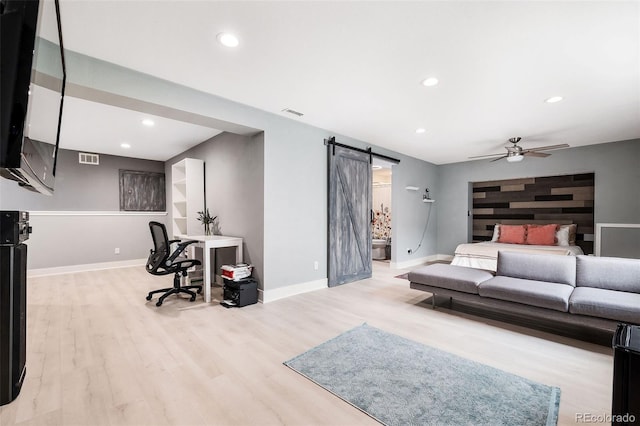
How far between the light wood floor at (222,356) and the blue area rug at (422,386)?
0.11m

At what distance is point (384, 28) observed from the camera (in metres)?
2.01

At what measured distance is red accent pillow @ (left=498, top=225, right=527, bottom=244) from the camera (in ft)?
19.2

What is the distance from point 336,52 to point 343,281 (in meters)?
3.39

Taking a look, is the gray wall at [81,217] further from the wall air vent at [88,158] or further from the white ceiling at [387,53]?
the white ceiling at [387,53]

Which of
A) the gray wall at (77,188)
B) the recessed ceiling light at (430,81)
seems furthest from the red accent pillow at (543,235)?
the gray wall at (77,188)

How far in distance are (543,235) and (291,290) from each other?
203 inches

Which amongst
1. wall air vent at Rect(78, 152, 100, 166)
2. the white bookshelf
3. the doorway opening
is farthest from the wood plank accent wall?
wall air vent at Rect(78, 152, 100, 166)

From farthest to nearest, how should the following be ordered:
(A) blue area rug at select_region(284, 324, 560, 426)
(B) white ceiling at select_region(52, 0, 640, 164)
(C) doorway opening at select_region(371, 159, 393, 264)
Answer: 1. (C) doorway opening at select_region(371, 159, 393, 264)
2. (B) white ceiling at select_region(52, 0, 640, 164)
3. (A) blue area rug at select_region(284, 324, 560, 426)

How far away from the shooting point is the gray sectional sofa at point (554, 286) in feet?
7.89

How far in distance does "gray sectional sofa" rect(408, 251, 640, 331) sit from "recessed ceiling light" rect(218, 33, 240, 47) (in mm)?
3099

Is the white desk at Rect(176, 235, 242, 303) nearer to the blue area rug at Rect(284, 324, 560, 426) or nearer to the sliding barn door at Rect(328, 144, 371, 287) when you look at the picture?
the sliding barn door at Rect(328, 144, 371, 287)

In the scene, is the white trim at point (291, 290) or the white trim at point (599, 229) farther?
the white trim at point (599, 229)

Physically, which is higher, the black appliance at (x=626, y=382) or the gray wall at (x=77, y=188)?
the gray wall at (x=77, y=188)

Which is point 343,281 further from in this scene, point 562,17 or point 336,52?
point 562,17
